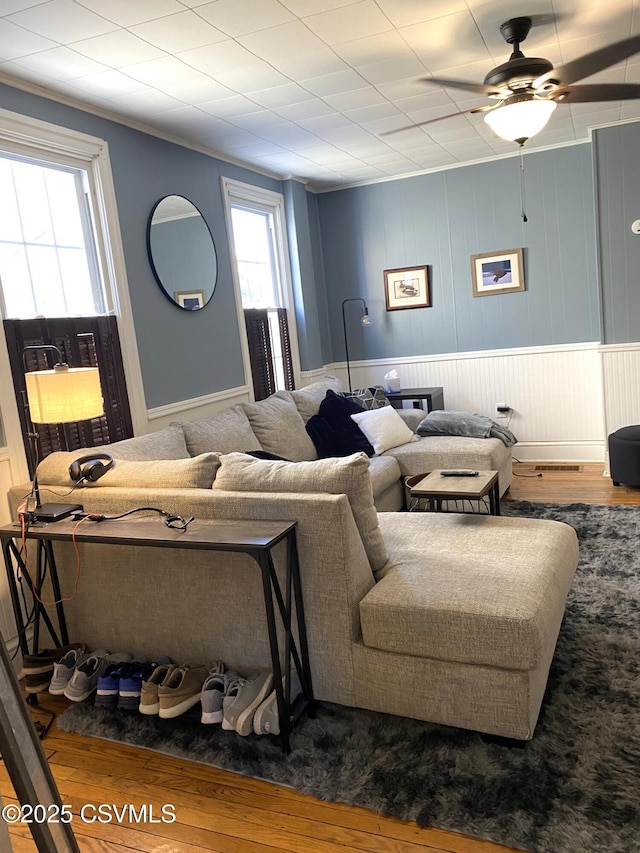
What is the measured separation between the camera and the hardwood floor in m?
1.77

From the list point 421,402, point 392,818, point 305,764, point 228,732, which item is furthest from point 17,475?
point 421,402

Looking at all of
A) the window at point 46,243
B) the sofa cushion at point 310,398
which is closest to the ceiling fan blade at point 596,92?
the window at point 46,243

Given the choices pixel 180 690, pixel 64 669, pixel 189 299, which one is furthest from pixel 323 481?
pixel 189 299

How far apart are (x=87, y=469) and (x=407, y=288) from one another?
156 inches

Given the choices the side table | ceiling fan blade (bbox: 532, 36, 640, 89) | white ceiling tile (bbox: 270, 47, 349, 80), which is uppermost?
white ceiling tile (bbox: 270, 47, 349, 80)

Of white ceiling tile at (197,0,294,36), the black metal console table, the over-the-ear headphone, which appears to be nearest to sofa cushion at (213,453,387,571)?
the black metal console table

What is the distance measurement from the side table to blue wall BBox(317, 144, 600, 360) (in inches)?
19.7

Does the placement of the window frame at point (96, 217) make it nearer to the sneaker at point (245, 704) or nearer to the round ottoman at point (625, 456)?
the sneaker at point (245, 704)

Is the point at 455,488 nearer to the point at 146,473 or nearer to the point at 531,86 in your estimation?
the point at 146,473

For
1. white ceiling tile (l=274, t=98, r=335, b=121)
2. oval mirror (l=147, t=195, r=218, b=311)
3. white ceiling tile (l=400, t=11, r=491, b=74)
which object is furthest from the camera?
oval mirror (l=147, t=195, r=218, b=311)

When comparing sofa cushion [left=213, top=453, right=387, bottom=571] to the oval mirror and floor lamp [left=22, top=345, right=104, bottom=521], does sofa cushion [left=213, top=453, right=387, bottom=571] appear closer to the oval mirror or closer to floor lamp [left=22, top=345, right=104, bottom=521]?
floor lamp [left=22, top=345, right=104, bottom=521]

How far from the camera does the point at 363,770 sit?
2.02 metres

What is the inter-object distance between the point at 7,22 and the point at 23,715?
2393mm

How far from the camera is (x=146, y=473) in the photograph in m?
2.62
